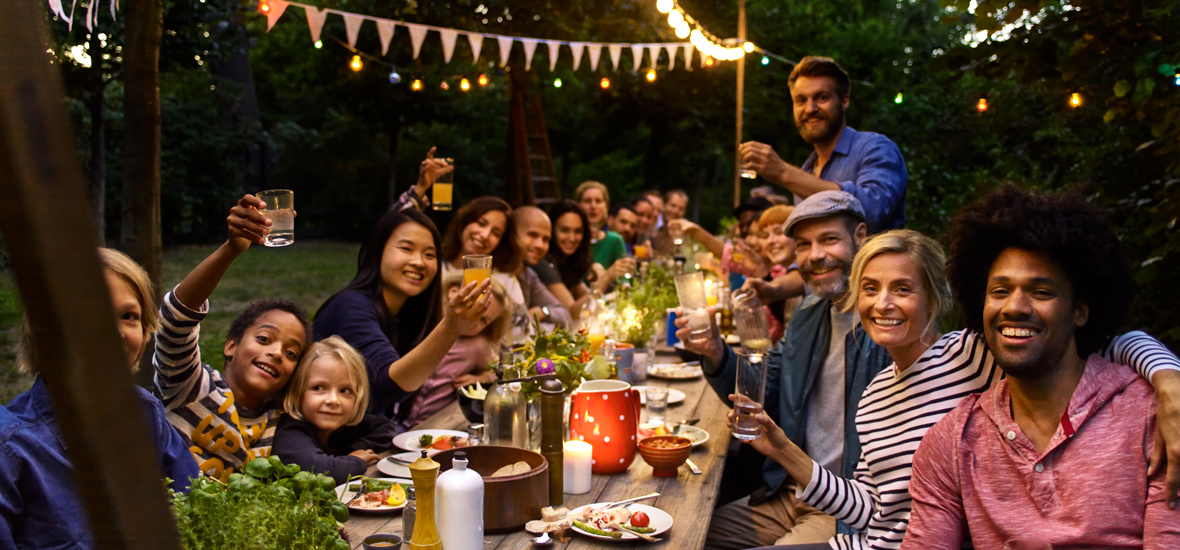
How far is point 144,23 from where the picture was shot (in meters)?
2.93

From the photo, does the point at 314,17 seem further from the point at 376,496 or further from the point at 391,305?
the point at 376,496

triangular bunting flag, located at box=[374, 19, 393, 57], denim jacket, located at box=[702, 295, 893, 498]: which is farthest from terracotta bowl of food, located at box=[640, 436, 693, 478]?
triangular bunting flag, located at box=[374, 19, 393, 57]

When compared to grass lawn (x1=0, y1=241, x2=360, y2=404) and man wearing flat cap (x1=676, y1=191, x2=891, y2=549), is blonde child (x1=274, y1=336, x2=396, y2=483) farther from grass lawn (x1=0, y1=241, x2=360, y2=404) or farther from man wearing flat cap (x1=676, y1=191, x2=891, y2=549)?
grass lawn (x1=0, y1=241, x2=360, y2=404)

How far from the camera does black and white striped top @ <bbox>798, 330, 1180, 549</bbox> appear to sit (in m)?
2.14

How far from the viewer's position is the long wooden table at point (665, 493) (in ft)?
6.44

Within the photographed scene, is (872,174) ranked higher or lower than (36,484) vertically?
higher

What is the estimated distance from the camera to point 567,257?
6.27m

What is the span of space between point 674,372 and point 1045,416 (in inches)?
89.5

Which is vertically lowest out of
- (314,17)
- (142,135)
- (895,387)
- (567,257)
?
→ (895,387)

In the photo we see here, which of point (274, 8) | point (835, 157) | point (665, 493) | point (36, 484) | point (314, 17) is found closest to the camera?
point (36, 484)

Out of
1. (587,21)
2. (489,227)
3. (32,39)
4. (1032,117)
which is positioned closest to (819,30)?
(1032,117)

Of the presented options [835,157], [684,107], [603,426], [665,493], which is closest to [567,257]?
[835,157]

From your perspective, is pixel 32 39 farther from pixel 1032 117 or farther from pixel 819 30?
pixel 819 30

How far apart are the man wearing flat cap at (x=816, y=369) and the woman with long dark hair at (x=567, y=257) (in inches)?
115
